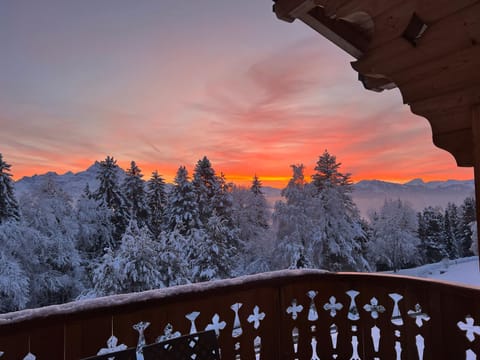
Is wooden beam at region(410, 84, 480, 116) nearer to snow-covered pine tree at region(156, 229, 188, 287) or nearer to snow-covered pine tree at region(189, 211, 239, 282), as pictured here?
snow-covered pine tree at region(156, 229, 188, 287)

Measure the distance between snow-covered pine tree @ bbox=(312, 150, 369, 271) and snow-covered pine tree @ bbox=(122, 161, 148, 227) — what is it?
6.93 meters

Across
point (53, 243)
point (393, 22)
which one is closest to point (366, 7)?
point (393, 22)

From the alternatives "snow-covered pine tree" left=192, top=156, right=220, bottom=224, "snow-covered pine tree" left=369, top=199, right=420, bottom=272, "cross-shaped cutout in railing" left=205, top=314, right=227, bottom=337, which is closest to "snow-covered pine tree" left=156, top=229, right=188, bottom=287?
"snow-covered pine tree" left=192, top=156, right=220, bottom=224

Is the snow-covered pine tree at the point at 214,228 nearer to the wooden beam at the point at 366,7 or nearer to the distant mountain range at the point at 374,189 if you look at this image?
the distant mountain range at the point at 374,189

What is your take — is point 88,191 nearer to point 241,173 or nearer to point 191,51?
point 241,173

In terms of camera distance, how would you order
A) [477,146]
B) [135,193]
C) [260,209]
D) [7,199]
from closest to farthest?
[477,146]
[7,199]
[135,193]
[260,209]

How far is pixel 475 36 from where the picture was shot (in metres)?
1.30

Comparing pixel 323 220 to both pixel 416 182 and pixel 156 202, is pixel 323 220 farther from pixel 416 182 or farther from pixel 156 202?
pixel 156 202

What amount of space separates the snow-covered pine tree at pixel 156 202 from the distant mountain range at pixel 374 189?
4.27 ft

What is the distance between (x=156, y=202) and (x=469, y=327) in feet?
40.5

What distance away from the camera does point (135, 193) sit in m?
12.7

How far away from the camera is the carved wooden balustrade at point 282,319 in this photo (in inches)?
61.4

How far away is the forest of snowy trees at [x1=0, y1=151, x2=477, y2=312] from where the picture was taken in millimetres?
10477

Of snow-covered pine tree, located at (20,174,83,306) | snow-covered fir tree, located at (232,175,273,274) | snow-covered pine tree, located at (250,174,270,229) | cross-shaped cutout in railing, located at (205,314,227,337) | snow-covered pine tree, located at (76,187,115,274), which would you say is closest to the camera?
cross-shaped cutout in railing, located at (205,314,227,337)
